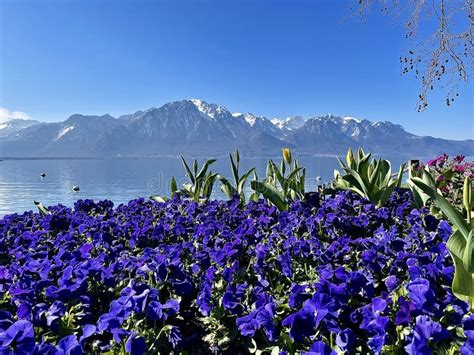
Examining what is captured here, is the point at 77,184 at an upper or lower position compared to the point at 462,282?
lower

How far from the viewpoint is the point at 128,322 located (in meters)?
2.12

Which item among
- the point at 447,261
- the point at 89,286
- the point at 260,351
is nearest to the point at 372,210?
the point at 447,261

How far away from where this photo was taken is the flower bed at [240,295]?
6.07 feet

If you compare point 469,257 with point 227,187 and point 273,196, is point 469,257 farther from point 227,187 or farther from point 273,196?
point 227,187

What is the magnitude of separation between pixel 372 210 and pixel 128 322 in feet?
11.0

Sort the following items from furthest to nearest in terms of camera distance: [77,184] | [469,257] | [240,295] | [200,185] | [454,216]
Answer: [77,184] → [200,185] → [454,216] → [240,295] → [469,257]

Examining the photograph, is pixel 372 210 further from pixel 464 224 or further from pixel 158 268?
pixel 158 268

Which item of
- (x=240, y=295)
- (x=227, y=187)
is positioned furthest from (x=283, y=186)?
(x=240, y=295)

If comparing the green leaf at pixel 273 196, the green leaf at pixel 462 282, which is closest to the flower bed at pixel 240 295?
the green leaf at pixel 462 282

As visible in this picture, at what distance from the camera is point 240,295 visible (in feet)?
7.73

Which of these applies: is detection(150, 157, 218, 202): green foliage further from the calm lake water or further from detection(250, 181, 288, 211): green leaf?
the calm lake water

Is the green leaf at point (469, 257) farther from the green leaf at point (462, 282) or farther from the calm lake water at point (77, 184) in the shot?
the calm lake water at point (77, 184)

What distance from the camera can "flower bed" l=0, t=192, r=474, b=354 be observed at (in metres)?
1.85

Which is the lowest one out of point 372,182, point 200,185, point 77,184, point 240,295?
point 77,184
